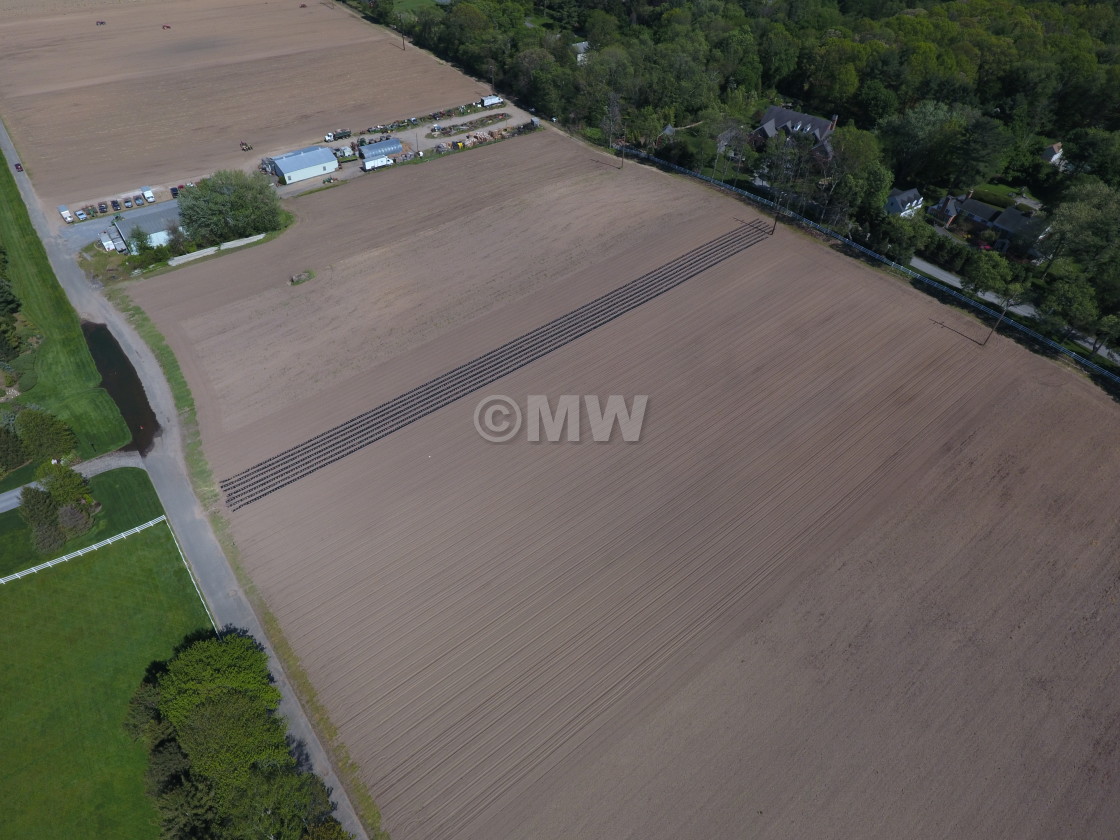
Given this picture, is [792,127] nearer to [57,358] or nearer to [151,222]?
[151,222]

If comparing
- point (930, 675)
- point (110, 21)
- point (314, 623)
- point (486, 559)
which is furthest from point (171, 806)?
point (110, 21)

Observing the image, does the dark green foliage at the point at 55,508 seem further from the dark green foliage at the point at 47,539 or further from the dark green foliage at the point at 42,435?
the dark green foliage at the point at 42,435

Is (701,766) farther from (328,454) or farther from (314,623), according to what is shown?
(328,454)

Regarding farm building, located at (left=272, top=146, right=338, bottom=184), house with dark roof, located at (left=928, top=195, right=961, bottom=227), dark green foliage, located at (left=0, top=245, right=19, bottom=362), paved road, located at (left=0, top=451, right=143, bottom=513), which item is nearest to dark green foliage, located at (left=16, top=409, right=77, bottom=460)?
paved road, located at (left=0, top=451, right=143, bottom=513)

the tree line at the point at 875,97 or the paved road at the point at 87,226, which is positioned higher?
the tree line at the point at 875,97

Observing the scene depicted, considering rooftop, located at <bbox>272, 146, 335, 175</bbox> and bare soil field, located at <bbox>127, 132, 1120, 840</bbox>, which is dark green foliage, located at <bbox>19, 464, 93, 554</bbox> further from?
rooftop, located at <bbox>272, 146, 335, 175</bbox>

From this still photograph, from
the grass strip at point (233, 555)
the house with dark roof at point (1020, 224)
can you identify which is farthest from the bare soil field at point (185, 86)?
the house with dark roof at point (1020, 224)
